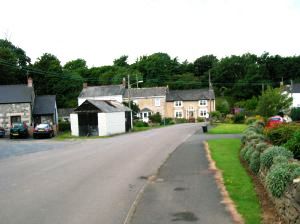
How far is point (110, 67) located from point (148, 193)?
98.4 m

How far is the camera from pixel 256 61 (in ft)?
350

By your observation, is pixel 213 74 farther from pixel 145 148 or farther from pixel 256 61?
pixel 145 148

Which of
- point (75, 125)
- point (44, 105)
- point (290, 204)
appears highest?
point (44, 105)

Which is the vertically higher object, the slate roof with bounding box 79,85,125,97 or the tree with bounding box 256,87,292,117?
the slate roof with bounding box 79,85,125,97

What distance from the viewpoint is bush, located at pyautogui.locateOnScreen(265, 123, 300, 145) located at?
1902 cm

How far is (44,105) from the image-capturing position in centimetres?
5475

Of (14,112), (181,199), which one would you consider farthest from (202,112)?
(181,199)

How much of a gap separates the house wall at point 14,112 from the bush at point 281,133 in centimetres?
3761

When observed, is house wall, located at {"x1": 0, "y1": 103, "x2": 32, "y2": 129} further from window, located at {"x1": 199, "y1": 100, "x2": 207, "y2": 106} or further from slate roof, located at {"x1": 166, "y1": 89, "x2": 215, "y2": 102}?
window, located at {"x1": 199, "y1": 100, "x2": 207, "y2": 106}

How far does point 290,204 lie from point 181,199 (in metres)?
3.67

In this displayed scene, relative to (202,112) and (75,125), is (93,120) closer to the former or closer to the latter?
(75,125)

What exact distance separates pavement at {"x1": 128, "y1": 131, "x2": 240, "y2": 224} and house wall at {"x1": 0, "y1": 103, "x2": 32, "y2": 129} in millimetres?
→ 37493

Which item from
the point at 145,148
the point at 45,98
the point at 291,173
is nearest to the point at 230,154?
the point at 145,148

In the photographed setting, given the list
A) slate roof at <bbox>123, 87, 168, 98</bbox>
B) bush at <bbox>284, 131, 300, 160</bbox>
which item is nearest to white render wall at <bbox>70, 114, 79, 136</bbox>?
bush at <bbox>284, 131, 300, 160</bbox>
